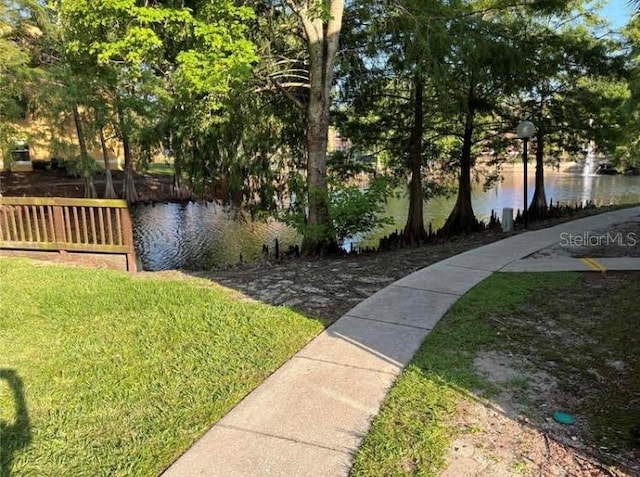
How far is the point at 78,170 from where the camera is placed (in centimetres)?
2083

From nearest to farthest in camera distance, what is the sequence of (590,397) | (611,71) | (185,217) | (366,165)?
(590,397)
(611,71)
(366,165)
(185,217)

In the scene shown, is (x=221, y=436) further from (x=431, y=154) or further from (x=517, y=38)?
(x=431, y=154)

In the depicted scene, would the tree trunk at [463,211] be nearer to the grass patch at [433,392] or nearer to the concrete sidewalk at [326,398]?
the concrete sidewalk at [326,398]

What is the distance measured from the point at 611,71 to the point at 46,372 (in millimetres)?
13230

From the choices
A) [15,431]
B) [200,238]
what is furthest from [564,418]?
[200,238]

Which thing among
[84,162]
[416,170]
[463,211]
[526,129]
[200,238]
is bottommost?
[200,238]

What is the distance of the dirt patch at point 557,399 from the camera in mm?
2346

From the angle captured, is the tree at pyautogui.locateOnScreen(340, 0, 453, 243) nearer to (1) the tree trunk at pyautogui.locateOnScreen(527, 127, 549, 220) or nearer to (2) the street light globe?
(2) the street light globe

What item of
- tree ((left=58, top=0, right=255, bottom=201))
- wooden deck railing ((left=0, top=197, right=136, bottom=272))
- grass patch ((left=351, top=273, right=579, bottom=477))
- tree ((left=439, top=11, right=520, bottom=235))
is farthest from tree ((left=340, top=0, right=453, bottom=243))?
wooden deck railing ((left=0, top=197, right=136, bottom=272))

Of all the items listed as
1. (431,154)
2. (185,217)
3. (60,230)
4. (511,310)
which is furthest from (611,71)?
(185,217)

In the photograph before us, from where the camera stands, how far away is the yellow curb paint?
5.88 meters

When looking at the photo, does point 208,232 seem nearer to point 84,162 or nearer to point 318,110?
point 318,110

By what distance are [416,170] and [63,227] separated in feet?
25.8

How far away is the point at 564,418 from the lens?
2.69 meters
